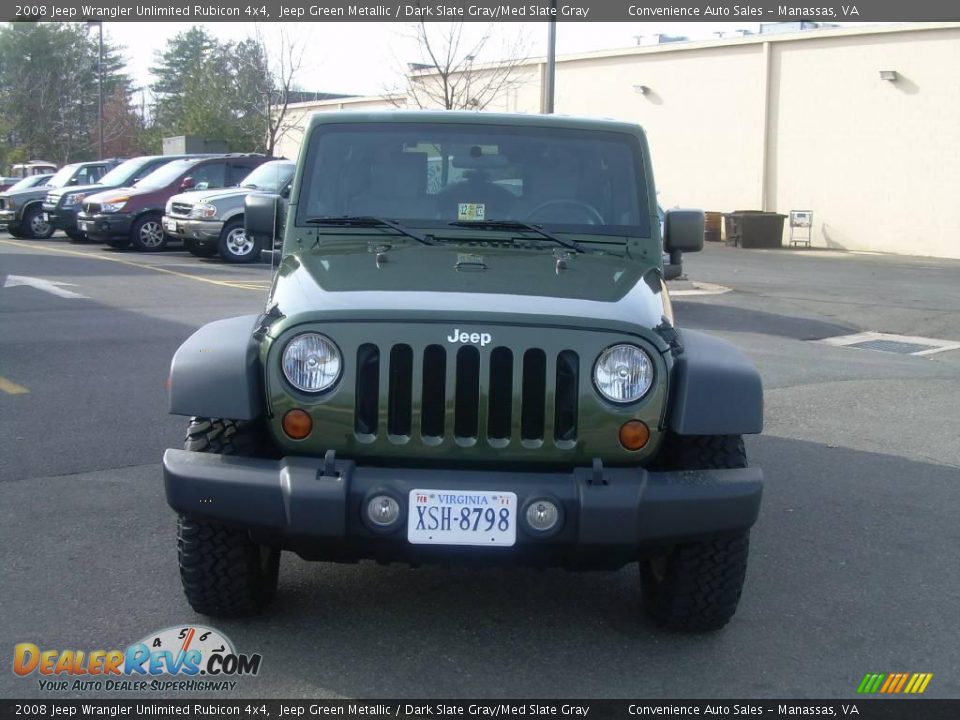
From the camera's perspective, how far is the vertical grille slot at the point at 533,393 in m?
3.99

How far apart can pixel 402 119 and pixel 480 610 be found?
2.28 m

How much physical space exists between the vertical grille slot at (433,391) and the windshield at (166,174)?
18062 mm

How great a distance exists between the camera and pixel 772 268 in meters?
23.2

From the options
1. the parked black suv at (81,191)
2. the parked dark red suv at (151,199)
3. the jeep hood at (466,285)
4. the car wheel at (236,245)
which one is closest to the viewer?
the jeep hood at (466,285)

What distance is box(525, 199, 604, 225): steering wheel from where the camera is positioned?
5.28m

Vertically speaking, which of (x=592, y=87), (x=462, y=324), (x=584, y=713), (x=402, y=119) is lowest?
(x=584, y=713)

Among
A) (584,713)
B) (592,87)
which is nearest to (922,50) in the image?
(592,87)

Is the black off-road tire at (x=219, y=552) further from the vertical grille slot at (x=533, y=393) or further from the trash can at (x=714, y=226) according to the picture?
the trash can at (x=714, y=226)

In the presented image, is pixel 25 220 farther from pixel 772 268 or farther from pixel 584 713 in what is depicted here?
pixel 584 713

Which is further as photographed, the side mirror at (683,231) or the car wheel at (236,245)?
the car wheel at (236,245)

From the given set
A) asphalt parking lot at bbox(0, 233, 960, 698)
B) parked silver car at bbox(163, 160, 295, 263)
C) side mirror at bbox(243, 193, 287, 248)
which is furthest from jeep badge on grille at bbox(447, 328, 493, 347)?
parked silver car at bbox(163, 160, 295, 263)

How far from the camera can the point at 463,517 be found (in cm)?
381

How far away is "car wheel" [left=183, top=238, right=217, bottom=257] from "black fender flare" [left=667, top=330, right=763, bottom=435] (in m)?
16.0

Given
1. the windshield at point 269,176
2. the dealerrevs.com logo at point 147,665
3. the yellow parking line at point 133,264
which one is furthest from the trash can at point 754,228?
the dealerrevs.com logo at point 147,665
